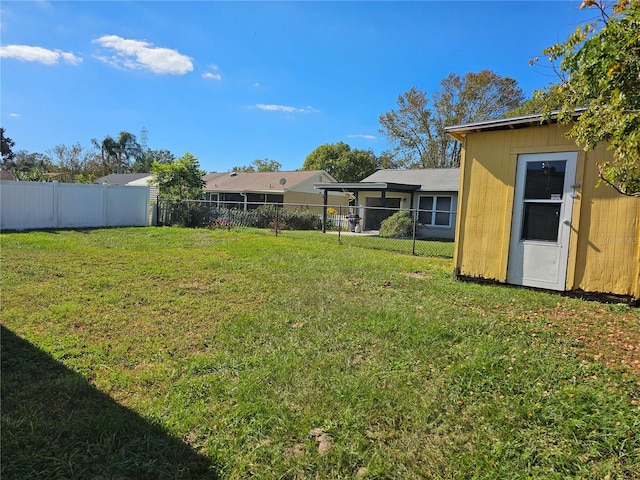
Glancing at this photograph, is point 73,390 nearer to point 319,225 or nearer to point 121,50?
point 121,50

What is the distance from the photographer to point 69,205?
14281 mm

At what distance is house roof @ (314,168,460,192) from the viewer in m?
17.8

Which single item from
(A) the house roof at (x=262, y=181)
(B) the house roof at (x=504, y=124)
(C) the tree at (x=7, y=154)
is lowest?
(B) the house roof at (x=504, y=124)

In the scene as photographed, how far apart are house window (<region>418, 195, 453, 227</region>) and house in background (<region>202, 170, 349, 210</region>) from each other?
6899 millimetres

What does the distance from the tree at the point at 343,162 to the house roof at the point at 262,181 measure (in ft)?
38.5

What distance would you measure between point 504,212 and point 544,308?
6.20ft

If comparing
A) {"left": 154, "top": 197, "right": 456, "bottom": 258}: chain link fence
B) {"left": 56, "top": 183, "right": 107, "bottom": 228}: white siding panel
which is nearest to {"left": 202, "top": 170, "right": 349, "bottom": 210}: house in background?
{"left": 154, "top": 197, "right": 456, "bottom": 258}: chain link fence

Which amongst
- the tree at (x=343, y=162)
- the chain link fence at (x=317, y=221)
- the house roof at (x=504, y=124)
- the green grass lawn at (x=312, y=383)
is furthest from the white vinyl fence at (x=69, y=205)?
the tree at (x=343, y=162)

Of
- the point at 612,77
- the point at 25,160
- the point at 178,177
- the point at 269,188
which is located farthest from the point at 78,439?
the point at 25,160

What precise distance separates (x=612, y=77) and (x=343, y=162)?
37075mm

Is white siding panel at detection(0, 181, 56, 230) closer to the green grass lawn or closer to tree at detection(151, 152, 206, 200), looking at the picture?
tree at detection(151, 152, 206, 200)

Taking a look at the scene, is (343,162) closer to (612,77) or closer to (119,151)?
(119,151)

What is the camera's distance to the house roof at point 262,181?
25.8m

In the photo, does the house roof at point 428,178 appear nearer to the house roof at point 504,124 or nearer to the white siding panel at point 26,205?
the house roof at point 504,124
